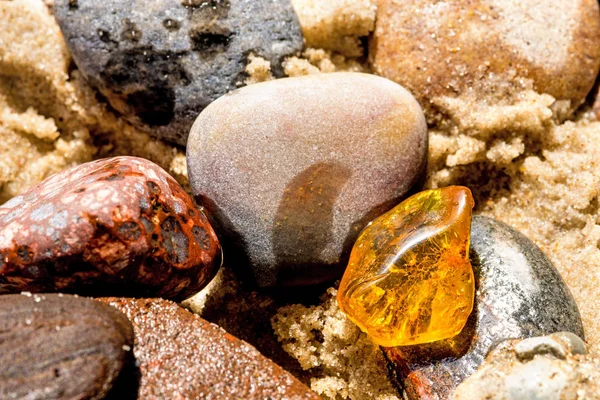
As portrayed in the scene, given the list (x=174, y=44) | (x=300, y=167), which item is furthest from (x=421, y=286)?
(x=174, y=44)

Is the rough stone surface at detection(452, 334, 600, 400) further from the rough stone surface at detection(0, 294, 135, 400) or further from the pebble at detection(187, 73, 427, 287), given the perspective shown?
the rough stone surface at detection(0, 294, 135, 400)

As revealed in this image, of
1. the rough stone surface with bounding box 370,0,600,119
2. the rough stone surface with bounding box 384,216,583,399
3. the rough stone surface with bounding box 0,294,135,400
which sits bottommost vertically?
the rough stone surface with bounding box 384,216,583,399

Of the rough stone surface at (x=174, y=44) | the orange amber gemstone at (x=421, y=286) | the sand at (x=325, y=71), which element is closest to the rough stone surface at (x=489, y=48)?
the sand at (x=325, y=71)

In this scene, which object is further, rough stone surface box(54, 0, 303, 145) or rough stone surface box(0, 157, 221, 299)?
rough stone surface box(54, 0, 303, 145)

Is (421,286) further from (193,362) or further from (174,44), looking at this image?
(174,44)

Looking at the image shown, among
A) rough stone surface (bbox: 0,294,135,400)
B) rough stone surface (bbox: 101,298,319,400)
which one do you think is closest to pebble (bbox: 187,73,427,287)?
rough stone surface (bbox: 101,298,319,400)

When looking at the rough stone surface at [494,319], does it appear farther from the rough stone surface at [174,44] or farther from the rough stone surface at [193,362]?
the rough stone surface at [174,44]
